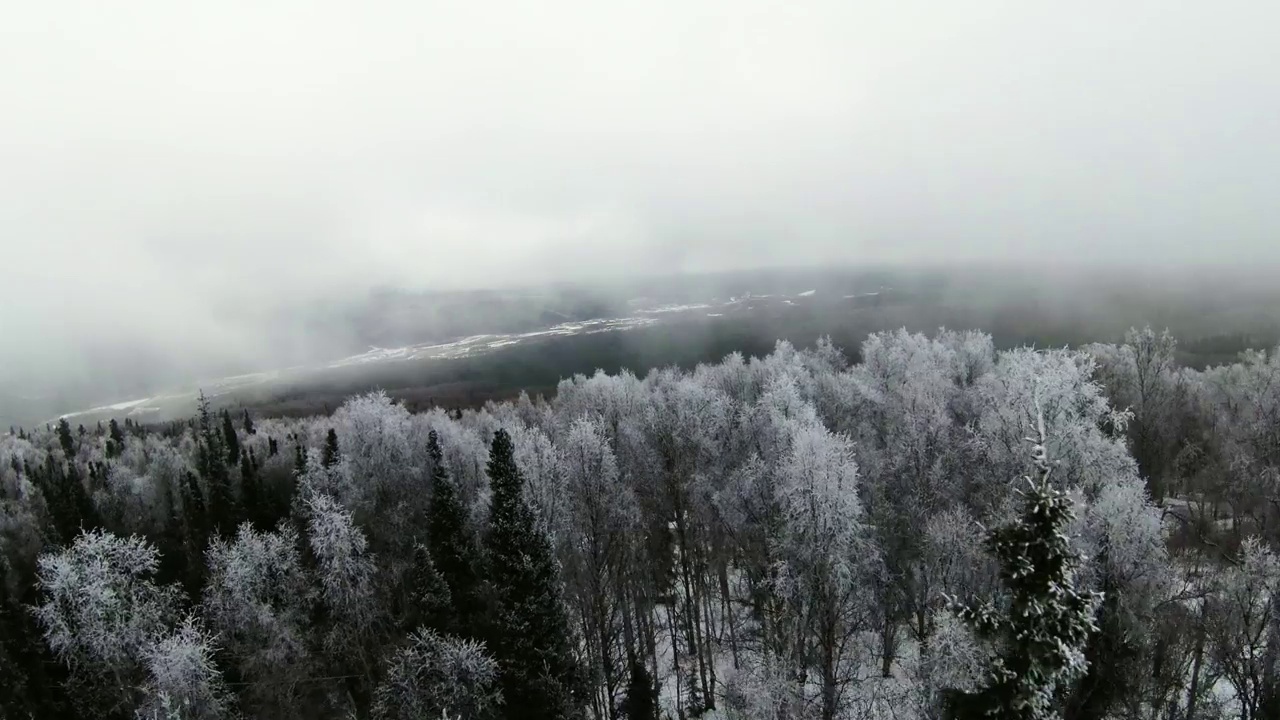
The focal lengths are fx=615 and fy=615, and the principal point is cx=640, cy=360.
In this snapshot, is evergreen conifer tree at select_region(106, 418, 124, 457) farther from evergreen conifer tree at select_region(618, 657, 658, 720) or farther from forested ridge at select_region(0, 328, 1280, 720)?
evergreen conifer tree at select_region(618, 657, 658, 720)

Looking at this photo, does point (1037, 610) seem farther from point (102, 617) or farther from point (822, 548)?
point (102, 617)

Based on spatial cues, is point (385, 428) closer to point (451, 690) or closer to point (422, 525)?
point (422, 525)

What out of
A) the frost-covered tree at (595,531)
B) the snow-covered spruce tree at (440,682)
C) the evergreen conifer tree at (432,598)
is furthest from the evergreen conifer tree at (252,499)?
the frost-covered tree at (595,531)

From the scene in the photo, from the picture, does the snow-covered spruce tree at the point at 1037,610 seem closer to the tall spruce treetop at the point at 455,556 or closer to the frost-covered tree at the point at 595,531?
the frost-covered tree at the point at 595,531

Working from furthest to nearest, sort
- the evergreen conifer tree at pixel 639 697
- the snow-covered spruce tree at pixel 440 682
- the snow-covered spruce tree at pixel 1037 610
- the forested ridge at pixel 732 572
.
Answer: the evergreen conifer tree at pixel 639 697 < the snow-covered spruce tree at pixel 440 682 < the forested ridge at pixel 732 572 < the snow-covered spruce tree at pixel 1037 610

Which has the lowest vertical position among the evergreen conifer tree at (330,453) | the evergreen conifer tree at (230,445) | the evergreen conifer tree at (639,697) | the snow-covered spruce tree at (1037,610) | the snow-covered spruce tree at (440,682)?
the evergreen conifer tree at (639,697)

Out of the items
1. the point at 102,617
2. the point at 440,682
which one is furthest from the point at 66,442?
the point at 440,682

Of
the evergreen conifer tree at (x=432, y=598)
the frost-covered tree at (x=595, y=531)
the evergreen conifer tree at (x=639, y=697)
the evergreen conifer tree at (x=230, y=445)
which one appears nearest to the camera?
the evergreen conifer tree at (x=639, y=697)
